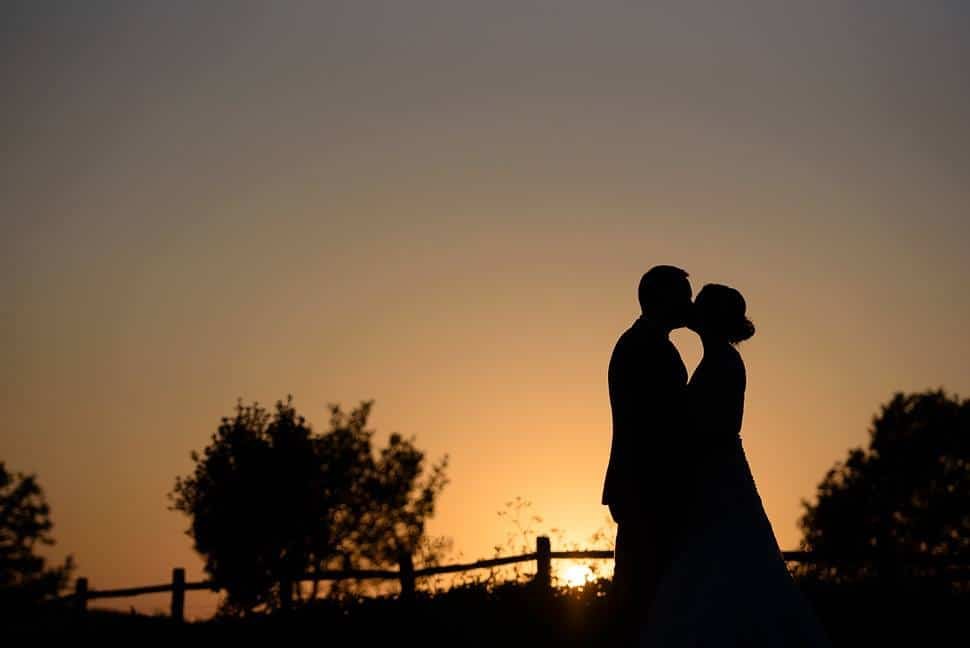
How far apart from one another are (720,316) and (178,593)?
16856 millimetres

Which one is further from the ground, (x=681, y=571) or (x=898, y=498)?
(x=898, y=498)

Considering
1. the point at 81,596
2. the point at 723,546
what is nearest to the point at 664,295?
the point at 723,546

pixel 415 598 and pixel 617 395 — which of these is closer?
pixel 617 395

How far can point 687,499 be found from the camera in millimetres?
9078

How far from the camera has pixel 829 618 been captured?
47.6ft

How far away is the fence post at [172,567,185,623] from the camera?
23.6 meters

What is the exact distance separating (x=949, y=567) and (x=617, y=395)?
733 centimetres

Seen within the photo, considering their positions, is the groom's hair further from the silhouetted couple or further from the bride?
the bride

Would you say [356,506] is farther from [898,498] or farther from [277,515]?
[898,498]

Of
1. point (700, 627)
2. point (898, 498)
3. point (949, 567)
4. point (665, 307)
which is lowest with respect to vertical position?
point (700, 627)

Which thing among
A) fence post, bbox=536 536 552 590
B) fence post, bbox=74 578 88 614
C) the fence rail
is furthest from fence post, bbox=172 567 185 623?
fence post, bbox=536 536 552 590

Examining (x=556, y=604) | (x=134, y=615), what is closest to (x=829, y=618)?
(x=556, y=604)

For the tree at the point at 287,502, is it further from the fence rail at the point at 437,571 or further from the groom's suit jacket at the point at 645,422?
the groom's suit jacket at the point at 645,422

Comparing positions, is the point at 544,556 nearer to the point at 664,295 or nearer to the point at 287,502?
the point at 664,295
